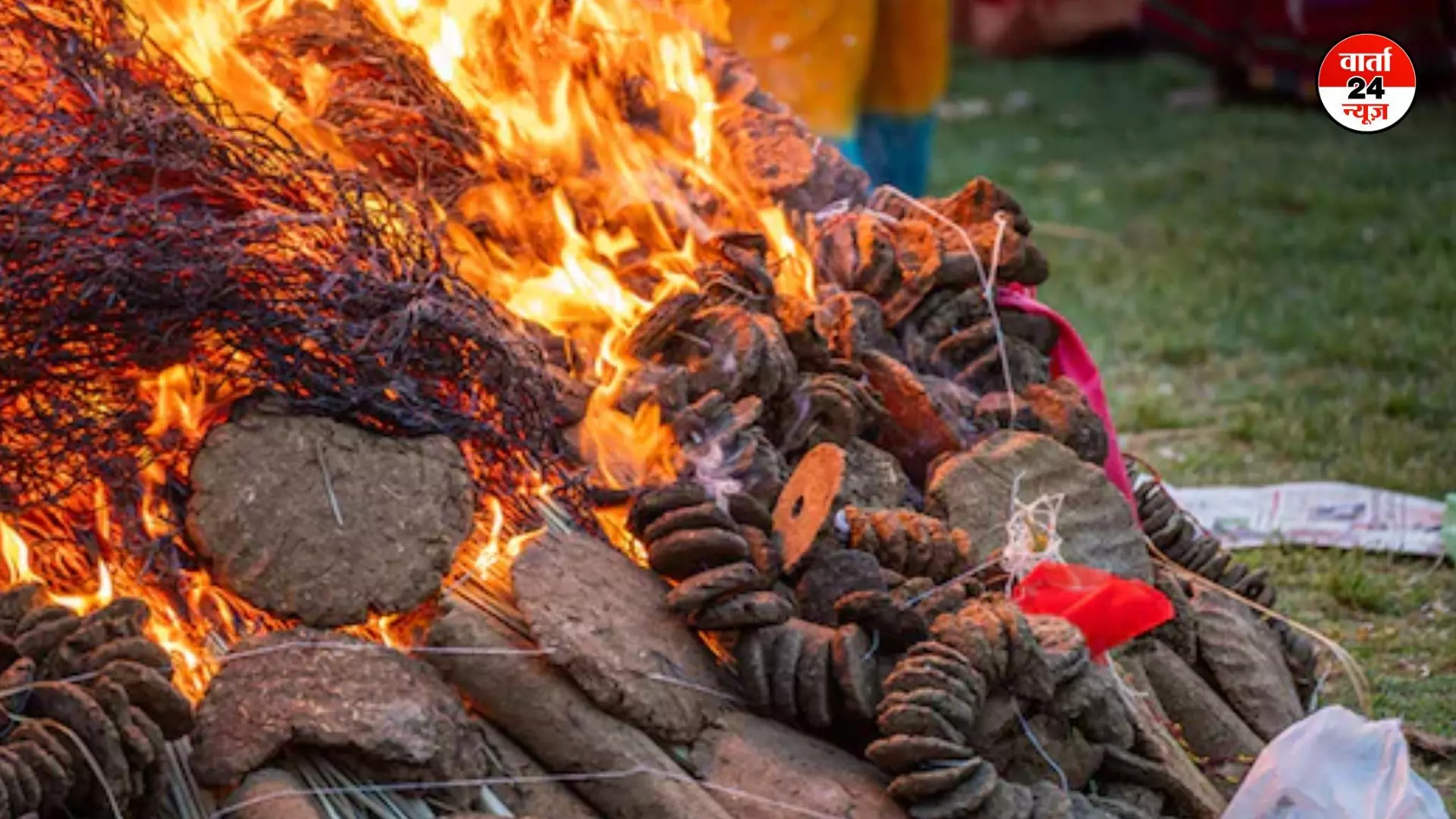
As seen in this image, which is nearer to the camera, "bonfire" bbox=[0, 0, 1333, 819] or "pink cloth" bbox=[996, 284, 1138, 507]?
"bonfire" bbox=[0, 0, 1333, 819]

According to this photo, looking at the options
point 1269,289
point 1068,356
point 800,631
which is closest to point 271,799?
point 800,631

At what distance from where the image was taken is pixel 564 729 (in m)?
3.17

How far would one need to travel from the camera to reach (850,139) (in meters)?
6.83

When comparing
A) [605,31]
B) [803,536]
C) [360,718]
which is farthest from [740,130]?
[360,718]

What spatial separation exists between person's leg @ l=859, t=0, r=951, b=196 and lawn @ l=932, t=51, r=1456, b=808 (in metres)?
0.91

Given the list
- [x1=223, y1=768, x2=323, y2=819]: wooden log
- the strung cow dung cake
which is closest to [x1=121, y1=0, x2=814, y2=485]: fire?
the strung cow dung cake

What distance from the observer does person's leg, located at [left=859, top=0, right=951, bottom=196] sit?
282 inches

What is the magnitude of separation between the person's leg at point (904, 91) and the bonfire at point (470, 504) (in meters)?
3.19

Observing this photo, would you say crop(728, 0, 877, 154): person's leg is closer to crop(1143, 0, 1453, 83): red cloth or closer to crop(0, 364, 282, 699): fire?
crop(0, 364, 282, 699): fire

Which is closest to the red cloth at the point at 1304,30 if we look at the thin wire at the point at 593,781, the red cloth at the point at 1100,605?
the red cloth at the point at 1100,605

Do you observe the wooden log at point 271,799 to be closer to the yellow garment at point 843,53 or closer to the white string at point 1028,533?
the white string at point 1028,533

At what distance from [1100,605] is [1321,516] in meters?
2.28

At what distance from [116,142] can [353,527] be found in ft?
2.05

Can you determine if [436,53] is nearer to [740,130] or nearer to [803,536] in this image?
[740,130]
